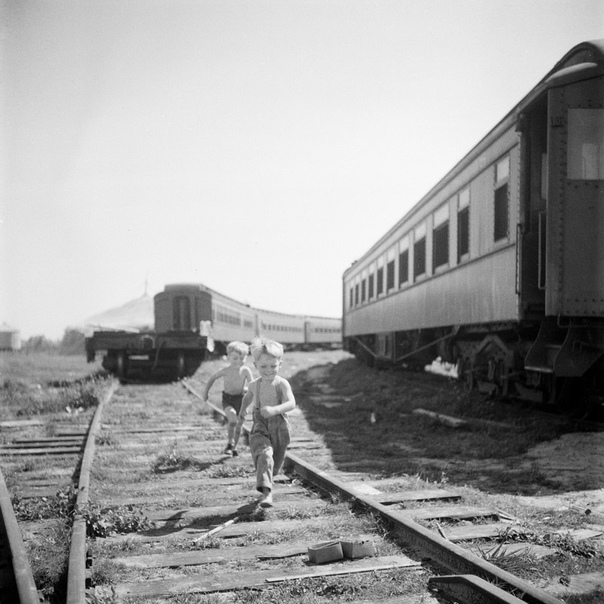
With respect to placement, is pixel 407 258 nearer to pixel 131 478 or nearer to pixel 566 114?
pixel 566 114

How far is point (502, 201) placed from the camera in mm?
8195

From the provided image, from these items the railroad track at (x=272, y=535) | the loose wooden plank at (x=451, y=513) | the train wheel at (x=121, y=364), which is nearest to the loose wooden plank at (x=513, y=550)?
the railroad track at (x=272, y=535)

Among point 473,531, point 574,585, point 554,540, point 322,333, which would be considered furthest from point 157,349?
point 322,333

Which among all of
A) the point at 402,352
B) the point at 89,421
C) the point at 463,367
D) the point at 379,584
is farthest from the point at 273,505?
the point at 402,352

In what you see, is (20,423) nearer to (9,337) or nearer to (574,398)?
(574,398)

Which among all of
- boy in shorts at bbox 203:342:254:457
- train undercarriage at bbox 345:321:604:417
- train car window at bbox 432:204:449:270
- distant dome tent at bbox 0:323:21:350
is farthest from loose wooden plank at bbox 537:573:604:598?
distant dome tent at bbox 0:323:21:350

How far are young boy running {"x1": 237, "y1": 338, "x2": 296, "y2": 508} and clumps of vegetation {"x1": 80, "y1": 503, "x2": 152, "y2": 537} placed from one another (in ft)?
3.03

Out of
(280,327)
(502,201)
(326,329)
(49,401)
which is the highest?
(502,201)

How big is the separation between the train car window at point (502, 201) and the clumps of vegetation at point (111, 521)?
5353mm

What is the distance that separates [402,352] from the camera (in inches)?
603

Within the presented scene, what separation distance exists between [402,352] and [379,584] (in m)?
12.5

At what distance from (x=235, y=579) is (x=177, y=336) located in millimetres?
16027

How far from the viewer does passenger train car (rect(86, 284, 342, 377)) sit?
1842 cm

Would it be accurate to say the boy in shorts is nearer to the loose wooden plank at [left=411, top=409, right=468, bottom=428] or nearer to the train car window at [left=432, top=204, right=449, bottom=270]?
the loose wooden plank at [left=411, top=409, right=468, bottom=428]
